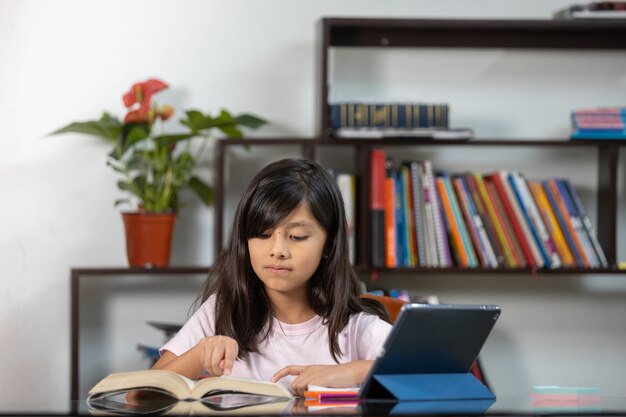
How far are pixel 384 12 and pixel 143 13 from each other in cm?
81

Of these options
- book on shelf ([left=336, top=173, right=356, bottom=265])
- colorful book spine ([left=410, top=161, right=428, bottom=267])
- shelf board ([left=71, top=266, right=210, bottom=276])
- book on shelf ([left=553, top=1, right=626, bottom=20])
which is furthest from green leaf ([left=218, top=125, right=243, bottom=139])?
book on shelf ([left=553, top=1, right=626, bottom=20])

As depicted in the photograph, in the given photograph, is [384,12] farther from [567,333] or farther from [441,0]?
[567,333]

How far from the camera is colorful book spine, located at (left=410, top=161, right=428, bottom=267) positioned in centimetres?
305

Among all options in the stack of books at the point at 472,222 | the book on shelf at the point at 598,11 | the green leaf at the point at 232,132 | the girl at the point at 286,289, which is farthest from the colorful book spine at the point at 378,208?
the girl at the point at 286,289

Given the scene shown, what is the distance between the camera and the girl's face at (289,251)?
1.65 metres

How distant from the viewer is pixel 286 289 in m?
1.69

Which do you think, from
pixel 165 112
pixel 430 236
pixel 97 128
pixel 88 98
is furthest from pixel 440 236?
pixel 88 98

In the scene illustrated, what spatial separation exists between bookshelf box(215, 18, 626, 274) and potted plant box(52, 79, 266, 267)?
0.10m

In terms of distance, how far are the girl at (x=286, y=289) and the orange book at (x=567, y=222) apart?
4.70 feet

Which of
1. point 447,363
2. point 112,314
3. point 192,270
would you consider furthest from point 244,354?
point 112,314

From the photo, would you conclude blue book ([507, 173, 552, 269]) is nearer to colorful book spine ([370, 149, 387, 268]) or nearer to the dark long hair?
colorful book spine ([370, 149, 387, 268])

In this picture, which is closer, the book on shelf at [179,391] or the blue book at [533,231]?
the book on shelf at [179,391]

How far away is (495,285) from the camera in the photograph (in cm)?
333

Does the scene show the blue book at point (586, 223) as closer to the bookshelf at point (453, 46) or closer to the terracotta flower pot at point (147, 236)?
the bookshelf at point (453, 46)
